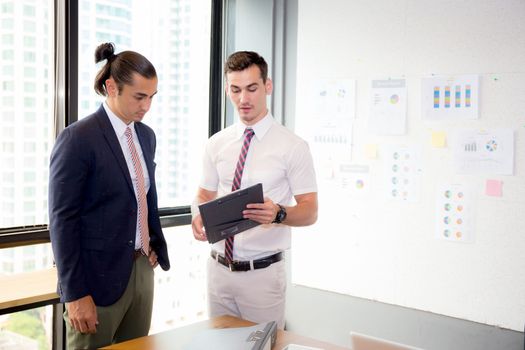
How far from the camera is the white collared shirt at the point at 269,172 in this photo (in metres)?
2.19

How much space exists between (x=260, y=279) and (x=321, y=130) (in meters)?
1.42

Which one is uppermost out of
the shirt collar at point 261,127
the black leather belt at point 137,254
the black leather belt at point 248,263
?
the shirt collar at point 261,127

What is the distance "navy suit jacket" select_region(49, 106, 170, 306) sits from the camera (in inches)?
70.9

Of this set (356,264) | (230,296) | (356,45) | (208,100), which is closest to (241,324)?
(230,296)

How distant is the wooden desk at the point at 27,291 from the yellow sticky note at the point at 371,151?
1.88m

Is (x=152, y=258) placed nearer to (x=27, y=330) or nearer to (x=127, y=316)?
(x=127, y=316)

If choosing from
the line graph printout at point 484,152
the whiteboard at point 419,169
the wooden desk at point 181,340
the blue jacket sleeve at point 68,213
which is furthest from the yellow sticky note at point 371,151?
the blue jacket sleeve at point 68,213

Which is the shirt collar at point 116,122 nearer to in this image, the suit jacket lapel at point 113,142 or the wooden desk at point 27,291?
the suit jacket lapel at point 113,142

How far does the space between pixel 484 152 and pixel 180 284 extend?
2197 millimetres

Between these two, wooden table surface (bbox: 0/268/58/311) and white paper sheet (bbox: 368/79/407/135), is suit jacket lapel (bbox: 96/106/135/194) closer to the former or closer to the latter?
wooden table surface (bbox: 0/268/58/311)

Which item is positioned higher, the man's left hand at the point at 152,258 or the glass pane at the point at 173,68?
the glass pane at the point at 173,68

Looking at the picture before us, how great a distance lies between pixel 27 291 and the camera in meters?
2.39

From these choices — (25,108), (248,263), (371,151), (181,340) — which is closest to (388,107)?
(371,151)

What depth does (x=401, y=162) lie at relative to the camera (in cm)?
296
